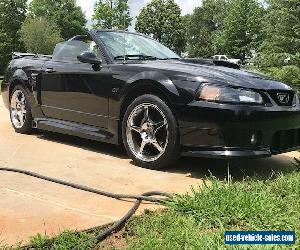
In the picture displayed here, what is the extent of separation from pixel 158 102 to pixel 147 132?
37cm

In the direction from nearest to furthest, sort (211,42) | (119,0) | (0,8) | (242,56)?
(119,0)
(0,8)
(242,56)
(211,42)

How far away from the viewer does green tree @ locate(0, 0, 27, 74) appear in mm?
63497

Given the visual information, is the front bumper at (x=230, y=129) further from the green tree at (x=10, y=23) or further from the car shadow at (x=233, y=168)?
the green tree at (x=10, y=23)

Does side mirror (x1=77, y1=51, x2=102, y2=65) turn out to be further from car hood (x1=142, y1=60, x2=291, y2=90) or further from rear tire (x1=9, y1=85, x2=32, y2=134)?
rear tire (x1=9, y1=85, x2=32, y2=134)

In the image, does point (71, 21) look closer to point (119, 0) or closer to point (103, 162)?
point (119, 0)

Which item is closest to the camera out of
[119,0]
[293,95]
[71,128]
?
[293,95]

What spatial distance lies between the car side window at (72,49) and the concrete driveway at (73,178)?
3.51ft

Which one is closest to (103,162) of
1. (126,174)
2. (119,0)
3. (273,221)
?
(126,174)

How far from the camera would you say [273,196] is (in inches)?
143

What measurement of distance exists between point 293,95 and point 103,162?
2064 mm

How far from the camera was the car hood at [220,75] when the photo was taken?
14.7ft

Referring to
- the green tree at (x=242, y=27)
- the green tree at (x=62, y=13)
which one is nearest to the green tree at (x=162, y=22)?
the green tree at (x=242, y=27)

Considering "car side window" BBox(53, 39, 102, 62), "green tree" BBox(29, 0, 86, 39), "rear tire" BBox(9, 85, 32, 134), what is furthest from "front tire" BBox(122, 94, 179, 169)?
"green tree" BBox(29, 0, 86, 39)

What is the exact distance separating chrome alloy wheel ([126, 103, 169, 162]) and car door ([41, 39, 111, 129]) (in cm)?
43
